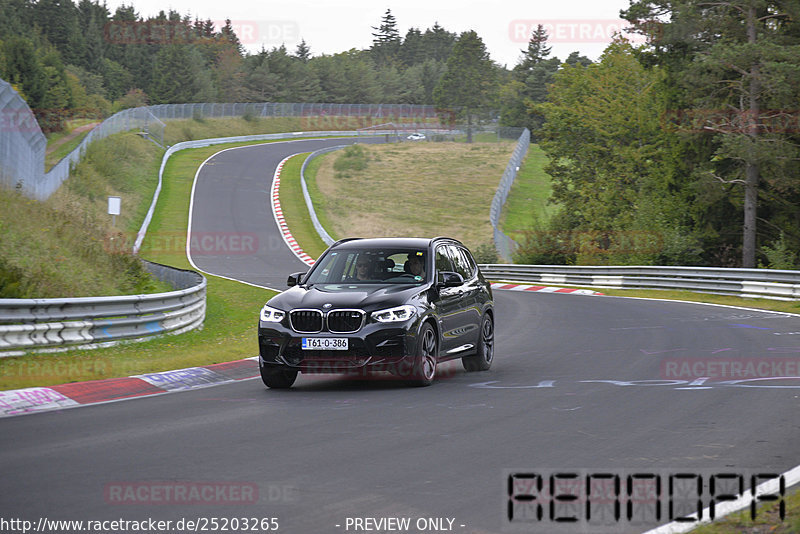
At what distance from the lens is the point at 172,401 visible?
10.6m

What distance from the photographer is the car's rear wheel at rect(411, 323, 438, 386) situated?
11.4 m

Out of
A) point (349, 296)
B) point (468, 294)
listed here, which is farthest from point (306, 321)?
point (468, 294)

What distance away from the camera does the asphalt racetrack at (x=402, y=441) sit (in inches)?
231

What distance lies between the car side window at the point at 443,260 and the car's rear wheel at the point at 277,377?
2480 mm

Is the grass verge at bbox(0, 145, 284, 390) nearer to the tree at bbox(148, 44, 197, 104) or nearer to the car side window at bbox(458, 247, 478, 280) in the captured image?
the car side window at bbox(458, 247, 478, 280)

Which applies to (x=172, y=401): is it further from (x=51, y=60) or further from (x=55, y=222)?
(x=51, y=60)

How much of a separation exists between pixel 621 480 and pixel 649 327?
538 inches

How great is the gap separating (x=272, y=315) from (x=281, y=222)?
154 feet

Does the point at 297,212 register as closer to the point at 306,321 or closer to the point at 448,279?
the point at 448,279

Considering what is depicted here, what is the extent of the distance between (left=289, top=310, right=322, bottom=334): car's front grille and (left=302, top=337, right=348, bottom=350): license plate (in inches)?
4.4

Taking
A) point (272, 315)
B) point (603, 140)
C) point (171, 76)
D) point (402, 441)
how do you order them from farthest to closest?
point (171, 76)
point (603, 140)
point (272, 315)
point (402, 441)

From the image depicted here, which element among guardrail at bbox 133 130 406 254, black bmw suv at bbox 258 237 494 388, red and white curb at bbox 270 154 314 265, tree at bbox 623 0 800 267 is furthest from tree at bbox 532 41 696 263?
black bmw suv at bbox 258 237 494 388

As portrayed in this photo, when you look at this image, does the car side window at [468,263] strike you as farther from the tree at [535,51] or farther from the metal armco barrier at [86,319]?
the tree at [535,51]

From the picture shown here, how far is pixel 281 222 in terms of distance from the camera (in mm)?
57938
